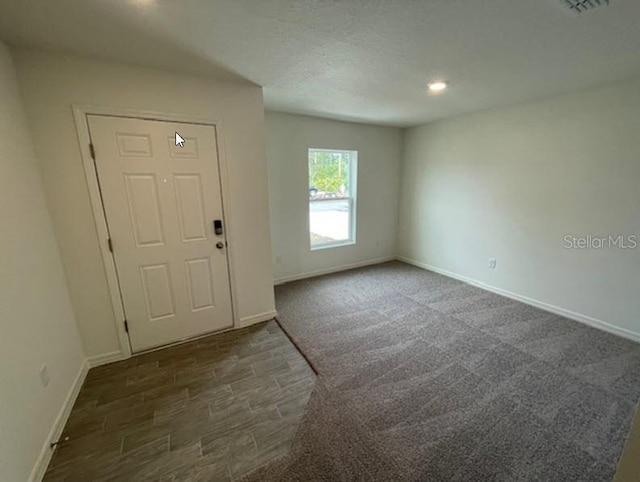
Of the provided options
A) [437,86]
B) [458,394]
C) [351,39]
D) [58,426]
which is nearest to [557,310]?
[458,394]

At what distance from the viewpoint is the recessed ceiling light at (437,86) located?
255 centimetres

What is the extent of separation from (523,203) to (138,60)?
4.15 meters

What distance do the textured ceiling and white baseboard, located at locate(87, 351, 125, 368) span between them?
7.74ft

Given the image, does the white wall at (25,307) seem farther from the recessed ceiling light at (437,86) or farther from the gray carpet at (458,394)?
the recessed ceiling light at (437,86)

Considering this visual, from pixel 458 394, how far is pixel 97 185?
3185 millimetres

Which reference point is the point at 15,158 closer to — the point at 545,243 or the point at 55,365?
the point at 55,365

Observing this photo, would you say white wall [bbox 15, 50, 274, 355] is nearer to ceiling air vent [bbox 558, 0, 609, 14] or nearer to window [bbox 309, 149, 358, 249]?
window [bbox 309, 149, 358, 249]

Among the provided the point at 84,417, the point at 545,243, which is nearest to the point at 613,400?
the point at 545,243

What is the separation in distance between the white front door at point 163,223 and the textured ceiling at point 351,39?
57cm

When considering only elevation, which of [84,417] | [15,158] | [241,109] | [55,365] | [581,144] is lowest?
[84,417]

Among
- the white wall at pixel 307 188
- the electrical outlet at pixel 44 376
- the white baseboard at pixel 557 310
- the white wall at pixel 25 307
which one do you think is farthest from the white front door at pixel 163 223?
the white baseboard at pixel 557 310

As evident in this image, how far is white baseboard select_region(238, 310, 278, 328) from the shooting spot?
295 cm

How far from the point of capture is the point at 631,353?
2426 millimetres

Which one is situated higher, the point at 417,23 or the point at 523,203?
the point at 417,23
